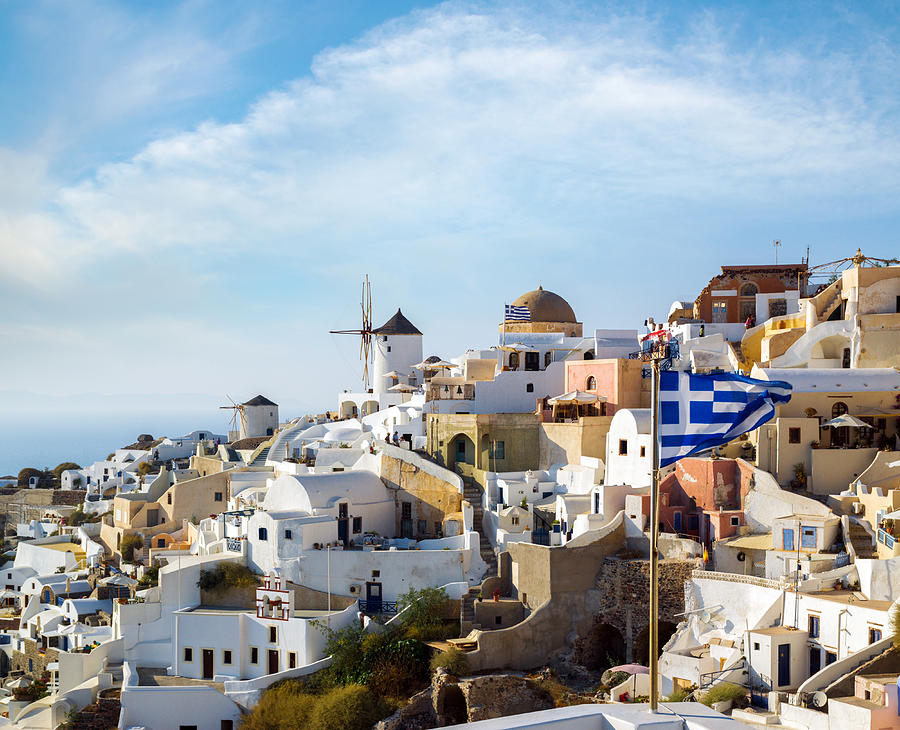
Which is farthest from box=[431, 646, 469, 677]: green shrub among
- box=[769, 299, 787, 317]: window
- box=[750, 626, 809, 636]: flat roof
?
box=[769, 299, 787, 317]: window

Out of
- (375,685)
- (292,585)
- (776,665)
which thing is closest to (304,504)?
(292,585)

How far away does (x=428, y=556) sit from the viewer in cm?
2842

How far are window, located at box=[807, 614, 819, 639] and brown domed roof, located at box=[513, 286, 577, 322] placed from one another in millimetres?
27275

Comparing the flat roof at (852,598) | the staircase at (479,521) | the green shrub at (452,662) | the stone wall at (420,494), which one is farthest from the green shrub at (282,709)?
the flat roof at (852,598)

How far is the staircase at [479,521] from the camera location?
96.5ft

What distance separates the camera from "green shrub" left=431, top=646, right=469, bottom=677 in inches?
958

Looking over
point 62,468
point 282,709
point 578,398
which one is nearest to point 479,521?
point 578,398

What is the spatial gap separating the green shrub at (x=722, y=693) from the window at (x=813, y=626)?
6.35ft

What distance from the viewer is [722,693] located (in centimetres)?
2020

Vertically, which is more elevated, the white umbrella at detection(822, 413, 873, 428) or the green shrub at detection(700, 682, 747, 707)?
the white umbrella at detection(822, 413, 873, 428)

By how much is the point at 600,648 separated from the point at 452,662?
4.51 meters

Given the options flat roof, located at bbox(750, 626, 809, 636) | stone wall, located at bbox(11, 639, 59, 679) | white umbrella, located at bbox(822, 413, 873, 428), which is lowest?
stone wall, located at bbox(11, 639, 59, 679)

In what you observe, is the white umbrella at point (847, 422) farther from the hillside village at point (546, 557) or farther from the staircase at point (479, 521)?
the staircase at point (479, 521)

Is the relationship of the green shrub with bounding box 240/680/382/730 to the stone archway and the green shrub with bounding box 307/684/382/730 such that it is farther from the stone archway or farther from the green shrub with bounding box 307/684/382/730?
the stone archway
